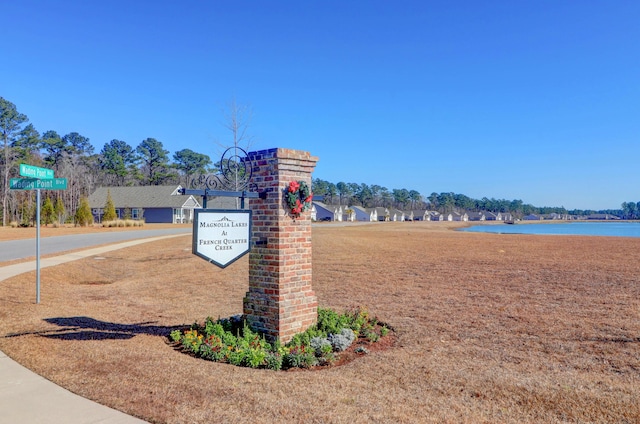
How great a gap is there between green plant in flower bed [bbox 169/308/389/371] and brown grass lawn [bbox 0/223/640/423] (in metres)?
0.27

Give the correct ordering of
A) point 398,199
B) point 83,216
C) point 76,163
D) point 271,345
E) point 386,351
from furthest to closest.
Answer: point 398,199, point 76,163, point 83,216, point 386,351, point 271,345

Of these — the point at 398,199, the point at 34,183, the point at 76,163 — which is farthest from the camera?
the point at 398,199

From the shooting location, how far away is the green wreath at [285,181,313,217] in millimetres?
6223

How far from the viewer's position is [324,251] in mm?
20047

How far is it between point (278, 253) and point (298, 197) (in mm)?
864

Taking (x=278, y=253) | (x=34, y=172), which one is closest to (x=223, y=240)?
(x=278, y=253)

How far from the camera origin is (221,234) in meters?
6.12

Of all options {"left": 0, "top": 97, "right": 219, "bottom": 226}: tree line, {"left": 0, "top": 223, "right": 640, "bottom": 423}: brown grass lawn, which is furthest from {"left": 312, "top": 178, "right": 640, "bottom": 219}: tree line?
{"left": 0, "top": 223, "right": 640, "bottom": 423}: brown grass lawn

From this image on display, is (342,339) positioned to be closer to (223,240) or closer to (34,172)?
(223,240)

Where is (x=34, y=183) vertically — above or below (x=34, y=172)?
below

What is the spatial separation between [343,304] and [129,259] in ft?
39.5

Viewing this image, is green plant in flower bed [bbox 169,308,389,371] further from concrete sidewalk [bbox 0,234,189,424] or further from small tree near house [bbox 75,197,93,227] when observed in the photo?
small tree near house [bbox 75,197,93,227]

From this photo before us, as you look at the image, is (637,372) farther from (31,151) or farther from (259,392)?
→ (31,151)

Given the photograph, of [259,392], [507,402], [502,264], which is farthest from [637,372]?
[502,264]
